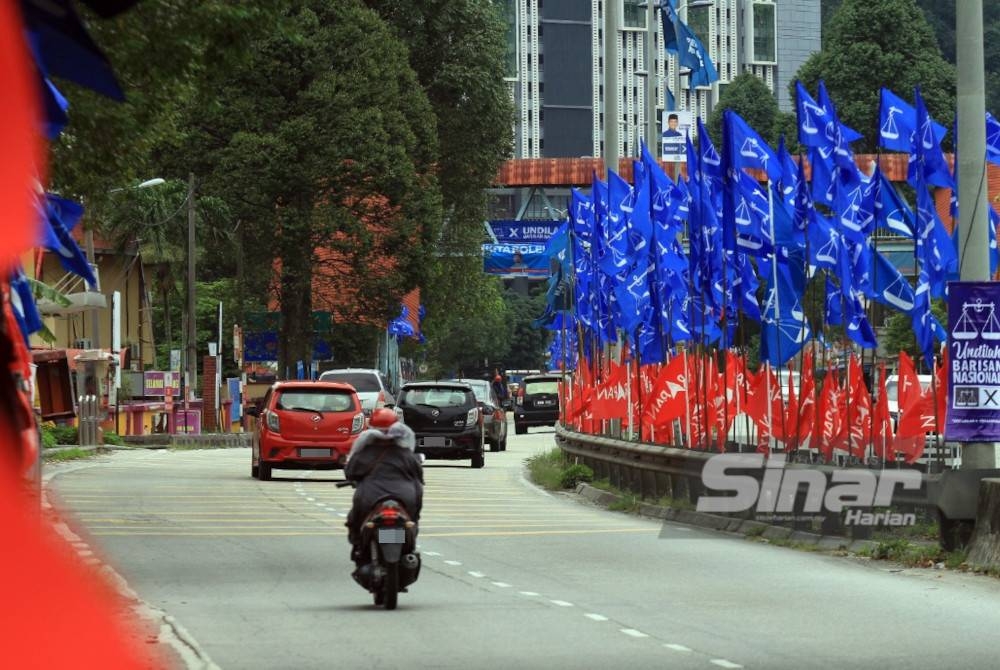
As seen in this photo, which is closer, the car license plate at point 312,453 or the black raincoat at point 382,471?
the black raincoat at point 382,471

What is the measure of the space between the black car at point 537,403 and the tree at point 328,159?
43.5ft

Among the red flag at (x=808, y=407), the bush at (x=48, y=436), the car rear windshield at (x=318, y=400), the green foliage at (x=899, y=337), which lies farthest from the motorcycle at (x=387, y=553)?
the green foliage at (x=899, y=337)

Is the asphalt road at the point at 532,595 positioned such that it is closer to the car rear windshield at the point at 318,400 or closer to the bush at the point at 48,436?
the car rear windshield at the point at 318,400

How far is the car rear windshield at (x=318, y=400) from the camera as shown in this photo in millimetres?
31422

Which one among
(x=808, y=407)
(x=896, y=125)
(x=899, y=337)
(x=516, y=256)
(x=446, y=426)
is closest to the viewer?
(x=808, y=407)

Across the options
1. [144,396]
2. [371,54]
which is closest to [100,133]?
[371,54]

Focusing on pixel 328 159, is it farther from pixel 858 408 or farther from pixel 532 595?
pixel 532 595

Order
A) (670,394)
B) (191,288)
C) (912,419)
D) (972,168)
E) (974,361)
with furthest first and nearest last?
(191,288) < (670,394) < (912,419) < (972,168) < (974,361)

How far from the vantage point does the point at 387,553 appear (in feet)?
43.0

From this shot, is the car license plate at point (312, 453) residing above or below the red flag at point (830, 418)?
below

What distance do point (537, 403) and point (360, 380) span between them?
20.3 m

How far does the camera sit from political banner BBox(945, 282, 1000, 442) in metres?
15.9

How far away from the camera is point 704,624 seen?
39.2 ft

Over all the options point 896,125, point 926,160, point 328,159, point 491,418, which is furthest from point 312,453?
point 328,159
